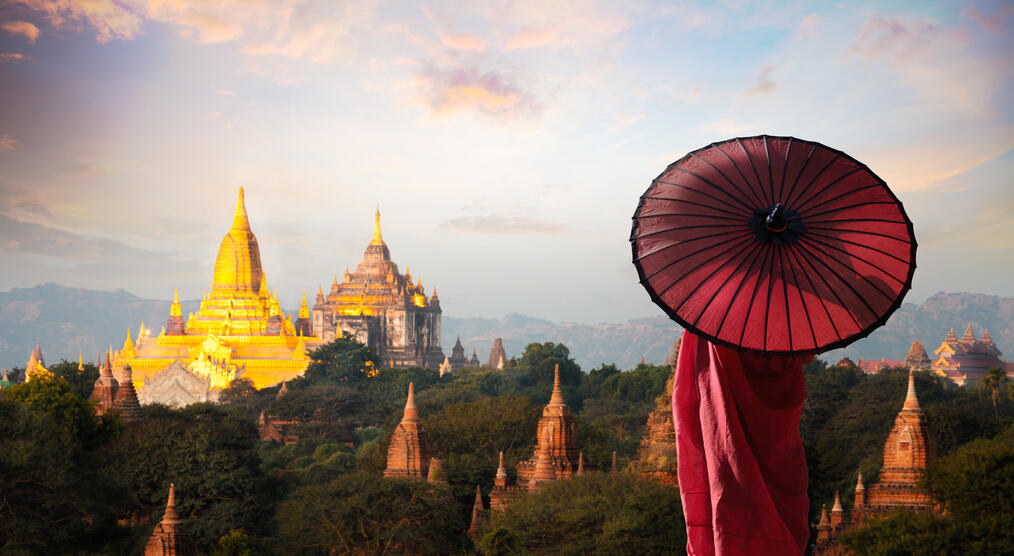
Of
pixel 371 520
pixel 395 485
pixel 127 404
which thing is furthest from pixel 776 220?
pixel 127 404

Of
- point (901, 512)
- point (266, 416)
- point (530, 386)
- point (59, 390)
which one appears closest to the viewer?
point (901, 512)

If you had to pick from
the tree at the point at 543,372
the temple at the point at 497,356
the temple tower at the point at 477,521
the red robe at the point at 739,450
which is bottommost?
the temple tower at the point at 477,521

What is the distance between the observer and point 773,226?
5.66 metres

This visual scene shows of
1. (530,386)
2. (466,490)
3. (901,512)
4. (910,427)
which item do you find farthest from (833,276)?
(530,386)

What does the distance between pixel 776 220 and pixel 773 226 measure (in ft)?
0.10

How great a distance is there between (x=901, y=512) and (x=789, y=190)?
29980mm

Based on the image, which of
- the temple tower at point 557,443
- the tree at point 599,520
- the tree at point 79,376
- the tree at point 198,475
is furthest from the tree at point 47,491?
the tree at point 79,376

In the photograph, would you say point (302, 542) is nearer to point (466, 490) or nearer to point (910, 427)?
point (466, 490)

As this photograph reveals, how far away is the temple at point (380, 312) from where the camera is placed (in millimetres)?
129250

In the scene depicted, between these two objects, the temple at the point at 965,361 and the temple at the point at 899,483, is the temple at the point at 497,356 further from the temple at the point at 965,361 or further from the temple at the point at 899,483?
the temple at the point at 899,483

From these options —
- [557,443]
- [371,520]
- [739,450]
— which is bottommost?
[371,520]

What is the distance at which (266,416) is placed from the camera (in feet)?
269

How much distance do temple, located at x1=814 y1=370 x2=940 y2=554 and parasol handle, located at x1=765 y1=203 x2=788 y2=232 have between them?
32904 mm

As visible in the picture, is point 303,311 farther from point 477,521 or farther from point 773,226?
point 773,226
